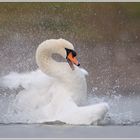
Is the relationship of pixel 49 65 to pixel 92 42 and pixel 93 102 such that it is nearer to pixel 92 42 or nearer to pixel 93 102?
pixel 93 102

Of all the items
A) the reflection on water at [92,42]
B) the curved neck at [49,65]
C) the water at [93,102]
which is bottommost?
the water at [93,102]

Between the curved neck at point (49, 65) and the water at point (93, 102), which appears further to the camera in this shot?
the curved neck at point (49, 65)

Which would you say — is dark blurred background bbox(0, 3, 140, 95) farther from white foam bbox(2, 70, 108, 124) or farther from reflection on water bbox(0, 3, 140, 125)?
white foam bbox(2, 70, 108, 124)

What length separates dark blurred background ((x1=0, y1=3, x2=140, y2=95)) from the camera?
9203 millimetres

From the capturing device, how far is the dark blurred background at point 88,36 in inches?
362

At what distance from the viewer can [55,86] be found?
265 inches

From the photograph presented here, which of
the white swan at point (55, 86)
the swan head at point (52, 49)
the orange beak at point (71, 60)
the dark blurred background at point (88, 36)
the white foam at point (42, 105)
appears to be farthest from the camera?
the dark blurred background at point (88, 36)

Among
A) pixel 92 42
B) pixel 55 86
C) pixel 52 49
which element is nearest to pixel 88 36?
pixel 92 42

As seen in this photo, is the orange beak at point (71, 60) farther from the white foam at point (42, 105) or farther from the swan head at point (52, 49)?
the white foam at point (42, 105)

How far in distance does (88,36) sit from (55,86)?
19.7 ft

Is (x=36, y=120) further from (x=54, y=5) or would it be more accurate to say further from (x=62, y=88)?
(x=54, y=5)

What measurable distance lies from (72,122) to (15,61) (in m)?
3.70

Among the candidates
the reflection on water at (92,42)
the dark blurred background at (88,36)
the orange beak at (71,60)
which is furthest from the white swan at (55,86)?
the dark blurred background at (88,36)

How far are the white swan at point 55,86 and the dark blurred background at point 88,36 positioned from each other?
54.6 inches
